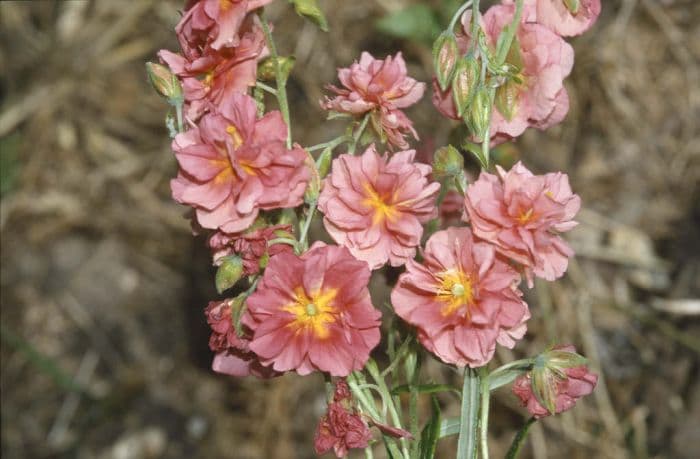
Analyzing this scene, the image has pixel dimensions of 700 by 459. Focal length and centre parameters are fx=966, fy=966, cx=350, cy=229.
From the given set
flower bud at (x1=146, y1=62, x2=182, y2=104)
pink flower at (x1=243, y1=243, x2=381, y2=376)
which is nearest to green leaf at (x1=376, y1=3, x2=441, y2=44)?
flower bud at (x1=146, y1=62, x2=182, y2=104)

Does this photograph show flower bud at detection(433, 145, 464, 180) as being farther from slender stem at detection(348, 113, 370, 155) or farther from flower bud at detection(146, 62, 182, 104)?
flower bud at detection(146, 62, 182, 104)

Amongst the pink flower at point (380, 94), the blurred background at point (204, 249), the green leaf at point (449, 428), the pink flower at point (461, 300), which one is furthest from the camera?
the blurred background at point (204, 249)

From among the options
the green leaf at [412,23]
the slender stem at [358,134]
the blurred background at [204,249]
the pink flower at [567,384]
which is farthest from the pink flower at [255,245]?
the green leaf at [412,23]

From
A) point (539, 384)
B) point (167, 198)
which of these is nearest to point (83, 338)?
point (167, 198)

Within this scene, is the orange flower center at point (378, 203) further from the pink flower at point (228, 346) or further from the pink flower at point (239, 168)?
the pink flower at point (228, 346)

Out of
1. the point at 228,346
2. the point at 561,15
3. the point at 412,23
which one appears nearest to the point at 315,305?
the point at 228,346

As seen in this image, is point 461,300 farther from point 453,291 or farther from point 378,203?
point 378,203
